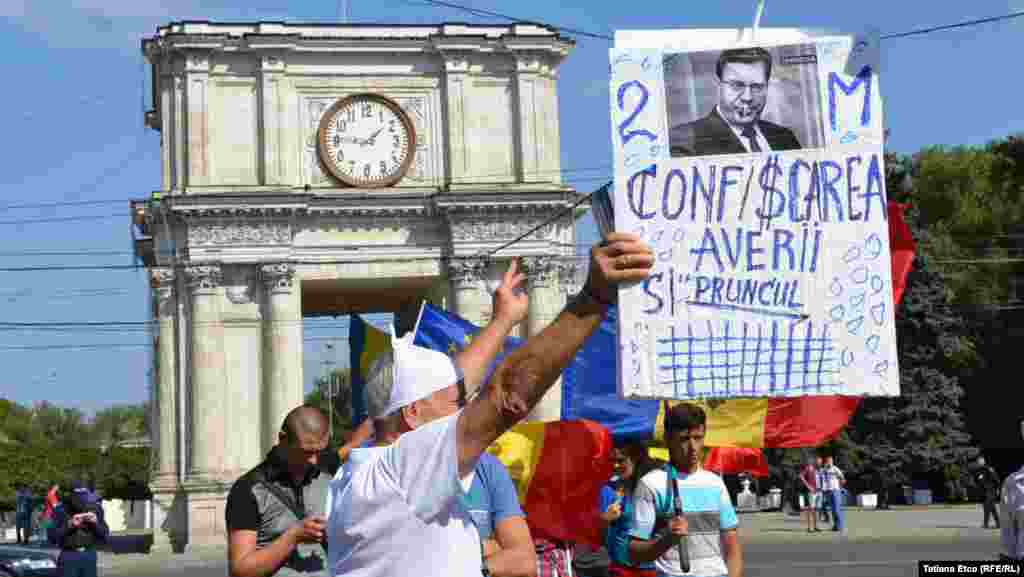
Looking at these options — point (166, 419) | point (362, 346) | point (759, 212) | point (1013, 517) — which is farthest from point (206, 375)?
point (759, 212)

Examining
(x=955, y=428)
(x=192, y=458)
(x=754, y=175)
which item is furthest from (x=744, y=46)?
(x=955, y=428)

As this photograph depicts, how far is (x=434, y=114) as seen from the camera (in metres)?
47.6

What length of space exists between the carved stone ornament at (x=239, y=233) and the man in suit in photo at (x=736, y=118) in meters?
40.0

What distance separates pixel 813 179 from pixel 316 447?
2900mm

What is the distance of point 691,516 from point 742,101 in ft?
9.99

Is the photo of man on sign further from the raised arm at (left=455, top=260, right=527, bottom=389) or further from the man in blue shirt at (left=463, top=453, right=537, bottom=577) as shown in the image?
the man in blue shirt at (left=463, top=453, right=537, bottom=577)

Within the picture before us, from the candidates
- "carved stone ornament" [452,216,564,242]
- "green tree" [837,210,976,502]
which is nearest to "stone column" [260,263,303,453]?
"carved stone ornament" [452,216,564,242]

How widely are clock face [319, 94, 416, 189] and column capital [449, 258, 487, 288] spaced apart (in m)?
3.18

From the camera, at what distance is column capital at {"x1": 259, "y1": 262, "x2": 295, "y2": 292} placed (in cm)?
4550

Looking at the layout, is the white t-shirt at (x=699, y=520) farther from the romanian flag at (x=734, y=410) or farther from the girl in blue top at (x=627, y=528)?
the romanian flag at (x=734, y=410)

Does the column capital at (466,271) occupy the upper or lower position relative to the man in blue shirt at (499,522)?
upper

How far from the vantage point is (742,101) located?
6426 mm

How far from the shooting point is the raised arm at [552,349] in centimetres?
443

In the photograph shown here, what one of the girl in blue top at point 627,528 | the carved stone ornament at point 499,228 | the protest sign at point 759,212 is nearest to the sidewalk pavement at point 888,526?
the carved stone ornament at point 499,228
